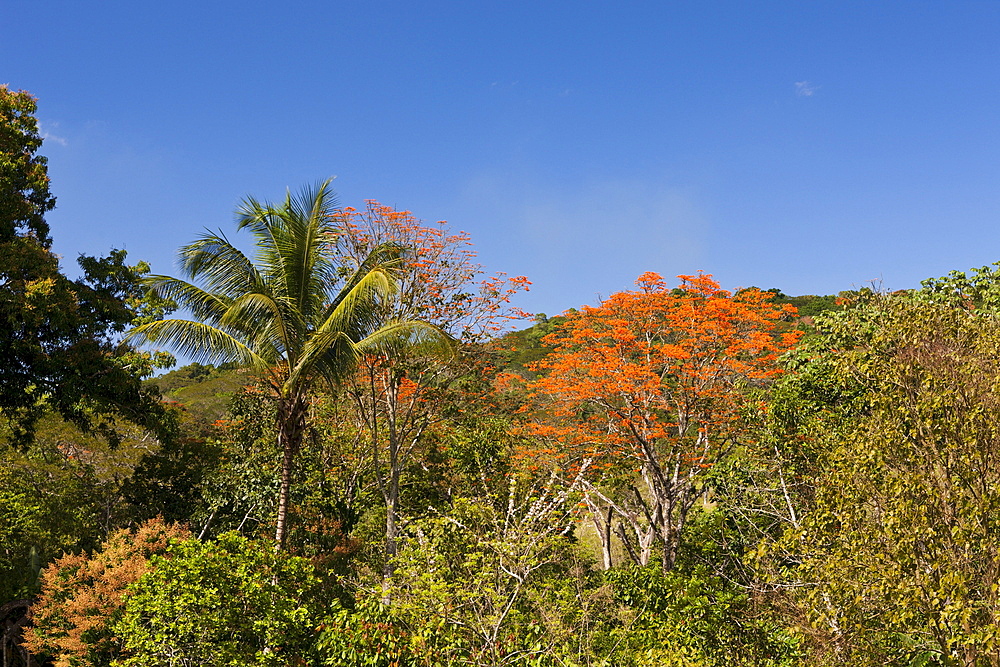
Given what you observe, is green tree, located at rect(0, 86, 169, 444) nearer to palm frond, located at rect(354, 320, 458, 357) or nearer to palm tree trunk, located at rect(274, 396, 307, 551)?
palm tree trunk, located at rect(274, 396, 307, 551)

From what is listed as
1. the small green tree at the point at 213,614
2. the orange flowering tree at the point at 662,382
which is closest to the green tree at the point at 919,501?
the small green tree at the point at 213,614

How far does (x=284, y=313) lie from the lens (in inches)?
446

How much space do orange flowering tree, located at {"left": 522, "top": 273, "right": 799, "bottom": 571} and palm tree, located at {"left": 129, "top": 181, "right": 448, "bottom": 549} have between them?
19.6 feet

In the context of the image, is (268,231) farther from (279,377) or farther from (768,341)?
(768,341)

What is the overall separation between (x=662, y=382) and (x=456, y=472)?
5.89 metres

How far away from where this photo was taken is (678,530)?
14.7m

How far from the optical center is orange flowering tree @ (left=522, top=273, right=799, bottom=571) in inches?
597

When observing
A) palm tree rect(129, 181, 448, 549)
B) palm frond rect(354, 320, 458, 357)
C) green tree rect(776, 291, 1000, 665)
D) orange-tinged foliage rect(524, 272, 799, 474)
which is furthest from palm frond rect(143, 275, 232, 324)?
green tree rect(776, 291, 1000, 665)

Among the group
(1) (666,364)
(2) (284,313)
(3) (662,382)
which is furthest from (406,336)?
(1) (666,364)

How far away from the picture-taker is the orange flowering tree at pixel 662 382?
1516 centimetres

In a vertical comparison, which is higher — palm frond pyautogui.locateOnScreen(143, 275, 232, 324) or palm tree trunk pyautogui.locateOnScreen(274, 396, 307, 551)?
palm frond pyautogui.locateOnScreen(143, 275, 232, 324)

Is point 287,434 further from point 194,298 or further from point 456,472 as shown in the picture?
point 456,472

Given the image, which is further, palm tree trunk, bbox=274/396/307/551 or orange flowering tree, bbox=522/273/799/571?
orange flowering tree, bbox=522/273/799/571

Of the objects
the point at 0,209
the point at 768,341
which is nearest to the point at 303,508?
the point at 0,209
